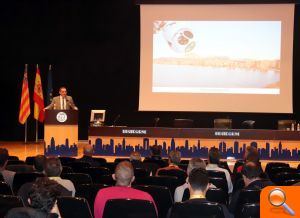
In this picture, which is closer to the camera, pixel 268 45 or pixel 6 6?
pixel 268 45

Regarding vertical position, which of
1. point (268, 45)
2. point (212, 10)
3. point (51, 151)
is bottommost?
point (51, 151)

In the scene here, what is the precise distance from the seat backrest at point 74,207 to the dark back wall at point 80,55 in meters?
11.7

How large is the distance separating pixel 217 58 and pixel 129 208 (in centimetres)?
1132

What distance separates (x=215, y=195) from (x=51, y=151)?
7044 millimetres

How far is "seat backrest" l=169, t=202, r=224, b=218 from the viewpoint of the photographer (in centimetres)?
345

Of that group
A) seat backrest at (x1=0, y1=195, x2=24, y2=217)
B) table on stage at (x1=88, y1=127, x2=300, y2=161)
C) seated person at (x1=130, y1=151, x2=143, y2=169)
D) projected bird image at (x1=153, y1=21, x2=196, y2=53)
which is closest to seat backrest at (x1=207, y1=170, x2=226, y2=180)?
seated person at (x1=130, y1=151, x2=143, y2=169)

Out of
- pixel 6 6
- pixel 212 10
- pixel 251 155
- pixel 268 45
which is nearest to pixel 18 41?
pixel 6 6

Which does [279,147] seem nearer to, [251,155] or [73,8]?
[251,155]

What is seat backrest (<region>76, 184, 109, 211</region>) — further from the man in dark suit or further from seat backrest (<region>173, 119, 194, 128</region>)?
seat backrest (<region>173, 119, 194, 128</region>)

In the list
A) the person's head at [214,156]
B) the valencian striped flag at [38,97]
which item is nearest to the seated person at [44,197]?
the person's head at [214,156]

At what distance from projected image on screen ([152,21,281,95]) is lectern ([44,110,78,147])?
155 inches

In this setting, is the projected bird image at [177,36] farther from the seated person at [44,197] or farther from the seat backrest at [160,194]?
the seated person at [44,197]

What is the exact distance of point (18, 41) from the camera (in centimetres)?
1625

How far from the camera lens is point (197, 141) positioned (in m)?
12.3
